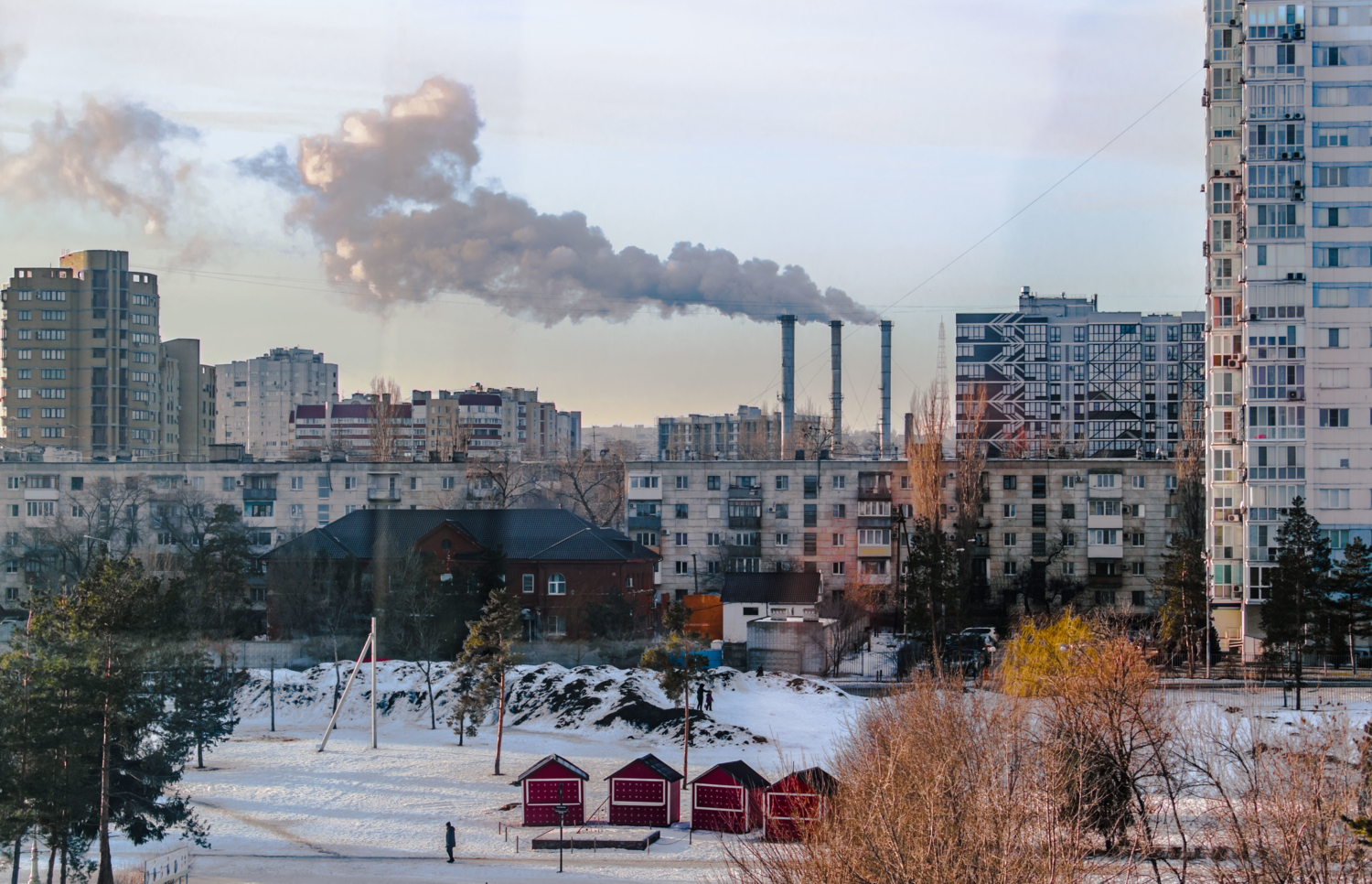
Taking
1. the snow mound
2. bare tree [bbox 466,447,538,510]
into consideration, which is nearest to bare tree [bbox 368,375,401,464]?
bare tree [bbox 466,447,538,510]

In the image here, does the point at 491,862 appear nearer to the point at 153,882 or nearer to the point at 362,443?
the point at 153,882

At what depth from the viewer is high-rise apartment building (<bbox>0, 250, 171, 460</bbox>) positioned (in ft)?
233

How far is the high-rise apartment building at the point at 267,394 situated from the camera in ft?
436

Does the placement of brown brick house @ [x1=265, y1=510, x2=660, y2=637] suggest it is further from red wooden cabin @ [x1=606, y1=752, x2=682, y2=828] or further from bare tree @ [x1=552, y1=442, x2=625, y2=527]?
bare tree @ [x1=552, y1=442, x2=625, y2=527]

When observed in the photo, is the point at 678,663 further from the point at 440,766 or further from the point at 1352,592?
the point at 1352,592

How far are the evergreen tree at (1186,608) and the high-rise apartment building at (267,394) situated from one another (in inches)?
4128

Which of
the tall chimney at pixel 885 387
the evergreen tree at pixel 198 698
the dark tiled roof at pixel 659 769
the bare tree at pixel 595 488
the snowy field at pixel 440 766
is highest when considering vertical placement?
the tall chimney at pixel 885 387

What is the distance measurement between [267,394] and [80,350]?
6231cm

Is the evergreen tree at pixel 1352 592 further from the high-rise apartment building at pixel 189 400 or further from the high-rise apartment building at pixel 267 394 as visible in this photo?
the high-rise apartment building at pixel 267 394

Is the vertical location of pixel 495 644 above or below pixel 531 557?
below

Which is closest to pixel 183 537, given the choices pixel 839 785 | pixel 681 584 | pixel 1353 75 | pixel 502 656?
pixel 681 584

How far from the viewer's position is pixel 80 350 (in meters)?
72.3

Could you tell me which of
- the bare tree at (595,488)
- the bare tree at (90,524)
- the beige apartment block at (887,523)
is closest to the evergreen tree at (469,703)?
the beige apartment block at (887,523)

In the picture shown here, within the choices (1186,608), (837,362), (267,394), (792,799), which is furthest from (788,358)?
(267,394)
